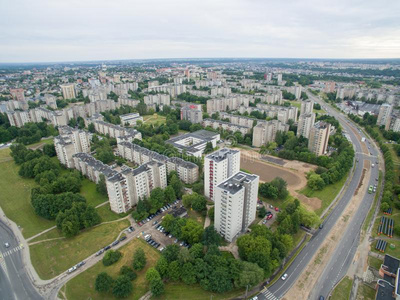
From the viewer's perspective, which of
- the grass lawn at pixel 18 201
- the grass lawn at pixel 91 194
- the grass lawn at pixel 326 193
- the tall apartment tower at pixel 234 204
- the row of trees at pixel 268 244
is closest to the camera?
the row of trees at pixel 268 244

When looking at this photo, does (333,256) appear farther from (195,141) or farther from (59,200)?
(195,141)

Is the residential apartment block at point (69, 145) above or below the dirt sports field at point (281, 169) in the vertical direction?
above

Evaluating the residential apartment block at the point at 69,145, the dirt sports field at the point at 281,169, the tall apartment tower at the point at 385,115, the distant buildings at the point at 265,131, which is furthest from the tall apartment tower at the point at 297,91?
the residential apartment block at the point at 69,145

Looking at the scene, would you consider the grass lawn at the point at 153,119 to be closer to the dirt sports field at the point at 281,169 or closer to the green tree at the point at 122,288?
the dirt sports field at the point at 281,169

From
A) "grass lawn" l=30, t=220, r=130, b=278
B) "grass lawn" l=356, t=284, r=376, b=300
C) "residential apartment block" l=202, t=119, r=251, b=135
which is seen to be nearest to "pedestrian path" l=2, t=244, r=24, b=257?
"grass lawn" l=30, t=220, r=130, b=278

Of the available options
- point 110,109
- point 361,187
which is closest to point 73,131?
A: point 110,109

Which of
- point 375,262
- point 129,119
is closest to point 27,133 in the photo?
point 129,119

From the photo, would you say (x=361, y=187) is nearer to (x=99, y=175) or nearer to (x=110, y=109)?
(x=99, y=175)

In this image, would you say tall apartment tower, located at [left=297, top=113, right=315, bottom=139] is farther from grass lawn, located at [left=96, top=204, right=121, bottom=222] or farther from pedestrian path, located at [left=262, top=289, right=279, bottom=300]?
grass lawn, located at [left=96, top=204, right=121, bottom=222]
